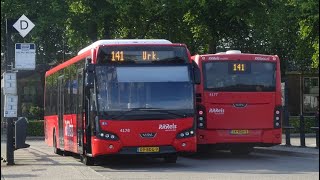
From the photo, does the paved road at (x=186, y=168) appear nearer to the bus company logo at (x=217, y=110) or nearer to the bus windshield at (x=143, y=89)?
the bus company logo at (x=217, y=110)

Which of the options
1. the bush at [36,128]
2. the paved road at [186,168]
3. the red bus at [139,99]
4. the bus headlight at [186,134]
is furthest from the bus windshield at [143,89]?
the bush at [36,128]

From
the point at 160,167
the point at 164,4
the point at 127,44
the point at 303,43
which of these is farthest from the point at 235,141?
the point at 164,4

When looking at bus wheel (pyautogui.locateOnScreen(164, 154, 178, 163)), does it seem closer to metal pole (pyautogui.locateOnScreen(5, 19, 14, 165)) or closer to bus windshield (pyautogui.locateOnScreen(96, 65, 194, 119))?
bus windshield (pyautogui.locateOnScreen(96, 65, 194, 119))

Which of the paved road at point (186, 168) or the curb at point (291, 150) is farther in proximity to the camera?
the curb at point (291, 150)

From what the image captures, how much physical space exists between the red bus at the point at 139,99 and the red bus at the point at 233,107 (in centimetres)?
275

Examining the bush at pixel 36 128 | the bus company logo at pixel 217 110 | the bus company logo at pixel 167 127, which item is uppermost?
the bus company logo at pixel 217 110

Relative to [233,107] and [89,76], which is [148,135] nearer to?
[89,76]

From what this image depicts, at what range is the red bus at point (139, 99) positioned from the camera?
1628 centimetres

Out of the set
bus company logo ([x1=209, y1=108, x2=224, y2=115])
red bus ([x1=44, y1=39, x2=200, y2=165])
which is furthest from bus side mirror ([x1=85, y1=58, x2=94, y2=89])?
bus company logo ([x1=209, y1=108, x2=224, y2=115])

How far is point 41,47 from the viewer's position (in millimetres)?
47219

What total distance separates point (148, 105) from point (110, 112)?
93cm

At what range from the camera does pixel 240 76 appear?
19781 millimetres

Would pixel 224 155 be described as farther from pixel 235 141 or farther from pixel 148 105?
pixel 148 105

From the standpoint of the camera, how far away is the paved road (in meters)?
14.5
